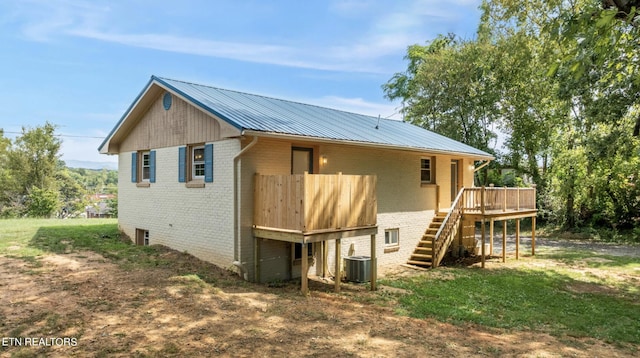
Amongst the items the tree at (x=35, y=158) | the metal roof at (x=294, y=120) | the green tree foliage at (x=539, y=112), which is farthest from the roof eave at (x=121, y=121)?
the tree at (x=35, y=158)

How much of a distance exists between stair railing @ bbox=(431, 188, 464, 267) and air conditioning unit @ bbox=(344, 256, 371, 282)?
Result: 3.88 metres

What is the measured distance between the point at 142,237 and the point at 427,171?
1094cm

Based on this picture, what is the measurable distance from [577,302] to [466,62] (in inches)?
931

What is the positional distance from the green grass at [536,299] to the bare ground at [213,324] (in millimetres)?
739

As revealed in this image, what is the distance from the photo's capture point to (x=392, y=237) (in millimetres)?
14805

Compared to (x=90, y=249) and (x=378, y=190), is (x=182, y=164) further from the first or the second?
(x=378, y=190)

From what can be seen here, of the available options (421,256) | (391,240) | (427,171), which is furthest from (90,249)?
(427,171)

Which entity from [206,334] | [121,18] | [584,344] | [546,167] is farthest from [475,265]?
[546,167]

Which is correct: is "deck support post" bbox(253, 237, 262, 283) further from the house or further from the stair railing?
the stair railing

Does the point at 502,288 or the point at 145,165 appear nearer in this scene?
the point at 502,288

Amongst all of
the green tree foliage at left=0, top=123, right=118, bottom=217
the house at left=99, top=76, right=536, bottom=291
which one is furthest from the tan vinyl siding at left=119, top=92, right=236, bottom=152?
the green tree foliage at left=0, top=123, right=118, bottom=217

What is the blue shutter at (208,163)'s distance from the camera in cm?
1138

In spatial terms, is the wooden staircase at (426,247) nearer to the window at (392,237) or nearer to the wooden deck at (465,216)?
the wooden deck at (465,216)

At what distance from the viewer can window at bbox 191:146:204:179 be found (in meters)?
12.1
